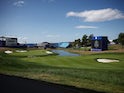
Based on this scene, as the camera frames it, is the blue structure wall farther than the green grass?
Yes

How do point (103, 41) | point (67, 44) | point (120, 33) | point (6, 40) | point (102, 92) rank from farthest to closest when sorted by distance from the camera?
1. point (67, 44)
2. point (6, 40)
3. point (120, 33)
4. point (103, 41)
5. point (102, 92)

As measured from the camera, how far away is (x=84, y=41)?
150m

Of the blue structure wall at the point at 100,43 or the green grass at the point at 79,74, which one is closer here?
the green grass at the point at 79,74

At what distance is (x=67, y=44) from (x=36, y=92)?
584 ft

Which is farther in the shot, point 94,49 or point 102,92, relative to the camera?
point 94,49

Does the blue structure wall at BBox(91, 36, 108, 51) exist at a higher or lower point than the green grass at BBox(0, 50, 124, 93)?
higher

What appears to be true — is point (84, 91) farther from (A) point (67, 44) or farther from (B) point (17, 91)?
(A) point (67, 44)

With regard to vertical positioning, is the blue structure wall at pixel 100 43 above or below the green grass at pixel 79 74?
above

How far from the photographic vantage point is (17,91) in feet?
36.2

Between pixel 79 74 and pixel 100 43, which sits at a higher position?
pixel 100 43

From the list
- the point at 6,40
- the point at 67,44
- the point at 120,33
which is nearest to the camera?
the point at 120,33

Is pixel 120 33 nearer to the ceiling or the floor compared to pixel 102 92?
nearer to the ceiling

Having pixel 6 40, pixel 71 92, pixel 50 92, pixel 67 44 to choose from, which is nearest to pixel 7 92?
pixel 50 92

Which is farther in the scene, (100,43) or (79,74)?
(100,43)
